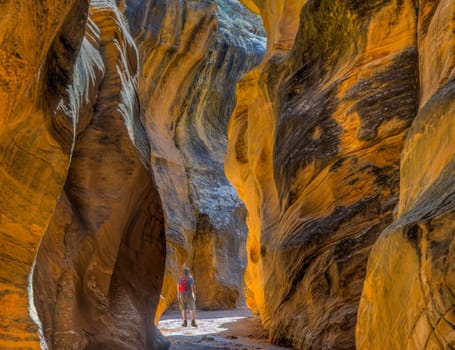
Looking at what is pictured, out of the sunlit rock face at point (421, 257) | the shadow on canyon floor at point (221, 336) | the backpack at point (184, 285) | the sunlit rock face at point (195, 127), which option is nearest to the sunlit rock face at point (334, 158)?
the shadow on canyon floor at point (221, 336)

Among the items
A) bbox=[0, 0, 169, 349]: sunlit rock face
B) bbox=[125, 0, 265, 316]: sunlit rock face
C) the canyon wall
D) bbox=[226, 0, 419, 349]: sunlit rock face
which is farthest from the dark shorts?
bbox=[125, 0, 265, 316]: sunlit rock face

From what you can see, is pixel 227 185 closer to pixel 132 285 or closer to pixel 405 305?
pixel 132 285

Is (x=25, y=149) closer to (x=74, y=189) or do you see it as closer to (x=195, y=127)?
(x=74, y=189)

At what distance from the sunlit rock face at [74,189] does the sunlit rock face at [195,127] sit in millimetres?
10529

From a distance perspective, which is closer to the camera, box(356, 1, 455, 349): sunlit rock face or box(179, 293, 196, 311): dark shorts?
box(356, 1, 455, 349): sunlit rock face

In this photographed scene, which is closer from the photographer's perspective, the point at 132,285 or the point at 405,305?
the point at 405,305

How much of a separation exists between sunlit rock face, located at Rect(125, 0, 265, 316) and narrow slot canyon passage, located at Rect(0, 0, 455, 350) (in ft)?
19.1

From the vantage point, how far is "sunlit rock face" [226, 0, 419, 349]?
7.00 m

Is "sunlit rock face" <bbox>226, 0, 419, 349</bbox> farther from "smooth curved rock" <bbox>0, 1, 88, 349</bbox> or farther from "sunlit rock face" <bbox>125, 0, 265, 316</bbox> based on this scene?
"sunlit rock face" <bbox>125, 0, 265, 316</bbox>

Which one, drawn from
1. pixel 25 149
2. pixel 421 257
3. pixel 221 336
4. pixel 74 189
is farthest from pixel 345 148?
pixel 421 257

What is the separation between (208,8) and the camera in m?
20.2

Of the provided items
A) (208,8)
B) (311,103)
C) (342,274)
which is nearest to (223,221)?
(208,8)

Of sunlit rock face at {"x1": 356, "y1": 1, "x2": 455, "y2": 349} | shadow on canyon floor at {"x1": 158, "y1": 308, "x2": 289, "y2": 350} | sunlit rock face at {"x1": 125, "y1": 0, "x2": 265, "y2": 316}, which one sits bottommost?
shadow on canyon floor at {"x1": 158, "y1": 308, "x2": 289, "y2": 350}

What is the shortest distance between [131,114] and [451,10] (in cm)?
455
